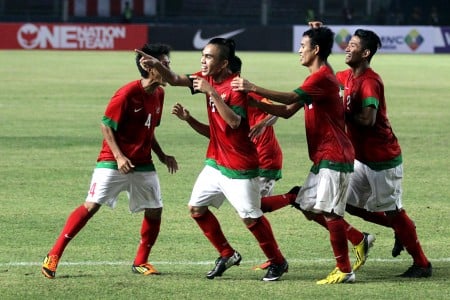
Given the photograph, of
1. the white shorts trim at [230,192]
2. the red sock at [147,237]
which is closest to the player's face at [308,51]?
the white shorts trim at [230,192]

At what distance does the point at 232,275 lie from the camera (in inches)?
368

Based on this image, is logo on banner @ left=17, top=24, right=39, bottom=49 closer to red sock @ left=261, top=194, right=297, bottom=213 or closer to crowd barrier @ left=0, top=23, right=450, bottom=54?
crowd barrier @ left=0, top=23, right=450, bottom=54

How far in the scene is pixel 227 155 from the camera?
29.2 ft

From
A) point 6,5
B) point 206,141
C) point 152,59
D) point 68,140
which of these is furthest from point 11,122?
point 6,5

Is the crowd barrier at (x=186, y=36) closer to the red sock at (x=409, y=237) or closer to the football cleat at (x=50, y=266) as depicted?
the red sock at (x=409, y=237)

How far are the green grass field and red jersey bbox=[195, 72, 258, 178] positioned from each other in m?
0.87

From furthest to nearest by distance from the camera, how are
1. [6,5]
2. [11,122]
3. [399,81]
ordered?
1. [6,5]
2. [399,81]
3. [11,122]

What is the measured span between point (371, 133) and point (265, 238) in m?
1.28

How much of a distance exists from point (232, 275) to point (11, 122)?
1327 cm

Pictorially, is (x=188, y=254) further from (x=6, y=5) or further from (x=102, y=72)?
(x=6, y=5)


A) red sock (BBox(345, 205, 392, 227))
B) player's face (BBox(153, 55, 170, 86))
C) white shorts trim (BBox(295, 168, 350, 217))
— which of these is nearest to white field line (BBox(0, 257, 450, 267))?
red sock (BBox(345, 205, 392, 227))

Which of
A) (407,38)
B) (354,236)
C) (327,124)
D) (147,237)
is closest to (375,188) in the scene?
(354,236)

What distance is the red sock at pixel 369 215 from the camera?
32.5 ft

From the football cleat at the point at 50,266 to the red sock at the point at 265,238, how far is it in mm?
1504
